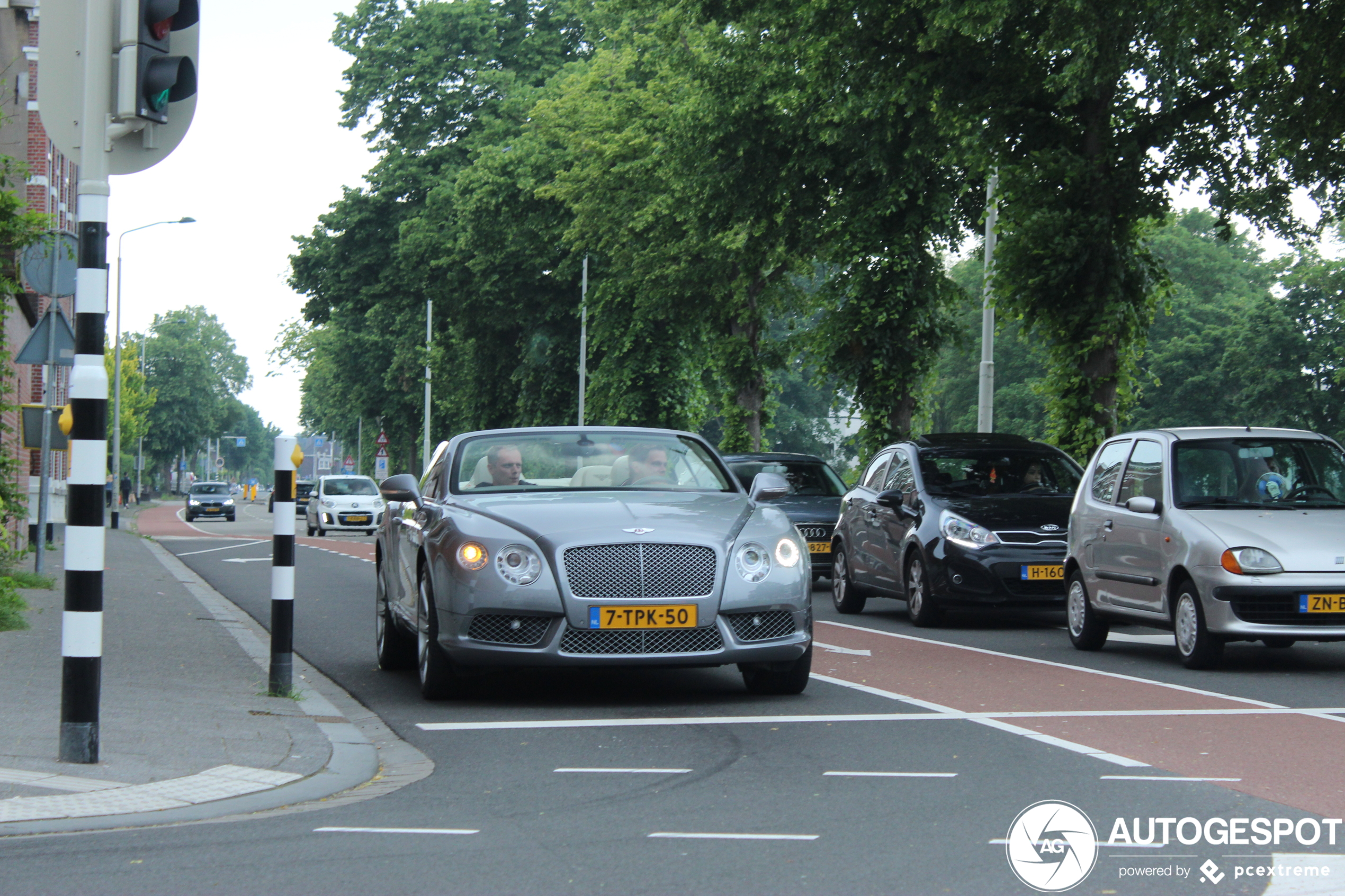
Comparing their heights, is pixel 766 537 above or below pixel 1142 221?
below

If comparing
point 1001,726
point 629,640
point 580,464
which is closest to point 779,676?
point 629,640

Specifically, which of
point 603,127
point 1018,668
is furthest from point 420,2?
point 1018,668

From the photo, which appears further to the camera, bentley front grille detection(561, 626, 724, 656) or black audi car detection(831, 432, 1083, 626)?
black audi car detection(831, 432, 1083, 626)

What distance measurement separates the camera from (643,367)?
137ft

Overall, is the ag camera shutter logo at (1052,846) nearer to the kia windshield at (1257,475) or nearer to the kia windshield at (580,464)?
the kia windshield at (580,464)

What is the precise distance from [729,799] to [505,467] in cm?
432

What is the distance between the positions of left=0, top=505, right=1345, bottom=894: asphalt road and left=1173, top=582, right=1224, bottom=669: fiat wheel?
0.50ft

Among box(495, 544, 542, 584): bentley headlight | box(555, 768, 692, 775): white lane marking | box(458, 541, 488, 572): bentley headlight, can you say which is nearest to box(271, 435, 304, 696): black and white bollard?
box(458, 541, 488, 572): bentley headlight

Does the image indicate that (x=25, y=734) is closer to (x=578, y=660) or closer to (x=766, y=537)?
(x=578, y=660)

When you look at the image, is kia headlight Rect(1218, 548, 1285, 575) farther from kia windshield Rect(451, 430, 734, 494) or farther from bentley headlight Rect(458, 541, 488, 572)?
bentley headlight Rect(458, 541, 488, 572)

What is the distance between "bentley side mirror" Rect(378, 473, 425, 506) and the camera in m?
10.2

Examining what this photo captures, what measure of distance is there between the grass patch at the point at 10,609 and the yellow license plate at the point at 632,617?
5.99 metres

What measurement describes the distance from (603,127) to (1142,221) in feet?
65.8

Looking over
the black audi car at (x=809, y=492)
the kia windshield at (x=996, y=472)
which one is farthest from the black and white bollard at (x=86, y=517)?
the black audi car at (x=809, y=492)
